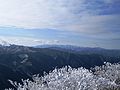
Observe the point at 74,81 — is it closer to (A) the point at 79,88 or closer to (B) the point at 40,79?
(A) the point at 79,88

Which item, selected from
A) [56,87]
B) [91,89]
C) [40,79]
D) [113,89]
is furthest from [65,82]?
[113,89]

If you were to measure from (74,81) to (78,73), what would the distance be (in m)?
3.37

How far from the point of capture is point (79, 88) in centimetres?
3191

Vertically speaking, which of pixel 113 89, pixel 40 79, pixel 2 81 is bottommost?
pixel 2 81

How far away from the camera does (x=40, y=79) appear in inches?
1651

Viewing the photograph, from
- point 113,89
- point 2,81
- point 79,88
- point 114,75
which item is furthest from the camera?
point 2,81

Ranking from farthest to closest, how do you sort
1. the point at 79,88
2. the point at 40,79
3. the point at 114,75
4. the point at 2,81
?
the point at 2,81 < the point at 114,75 < the point at 40,79 < the point at 79,88

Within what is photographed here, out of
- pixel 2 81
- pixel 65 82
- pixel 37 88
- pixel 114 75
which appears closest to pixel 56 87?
pixel 65 82

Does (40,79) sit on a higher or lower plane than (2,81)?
higher

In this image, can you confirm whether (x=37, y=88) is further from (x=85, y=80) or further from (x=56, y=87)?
(x=85, y=80)

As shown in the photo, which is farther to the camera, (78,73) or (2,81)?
(2,81)

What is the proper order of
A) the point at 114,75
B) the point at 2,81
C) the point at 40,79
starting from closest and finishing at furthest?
the point at 40,79 < the point at 114,75 < the point at 2,81

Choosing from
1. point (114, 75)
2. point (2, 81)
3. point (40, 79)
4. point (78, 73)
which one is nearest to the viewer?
point (78, 73)

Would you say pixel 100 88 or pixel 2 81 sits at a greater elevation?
pixel 100 88
